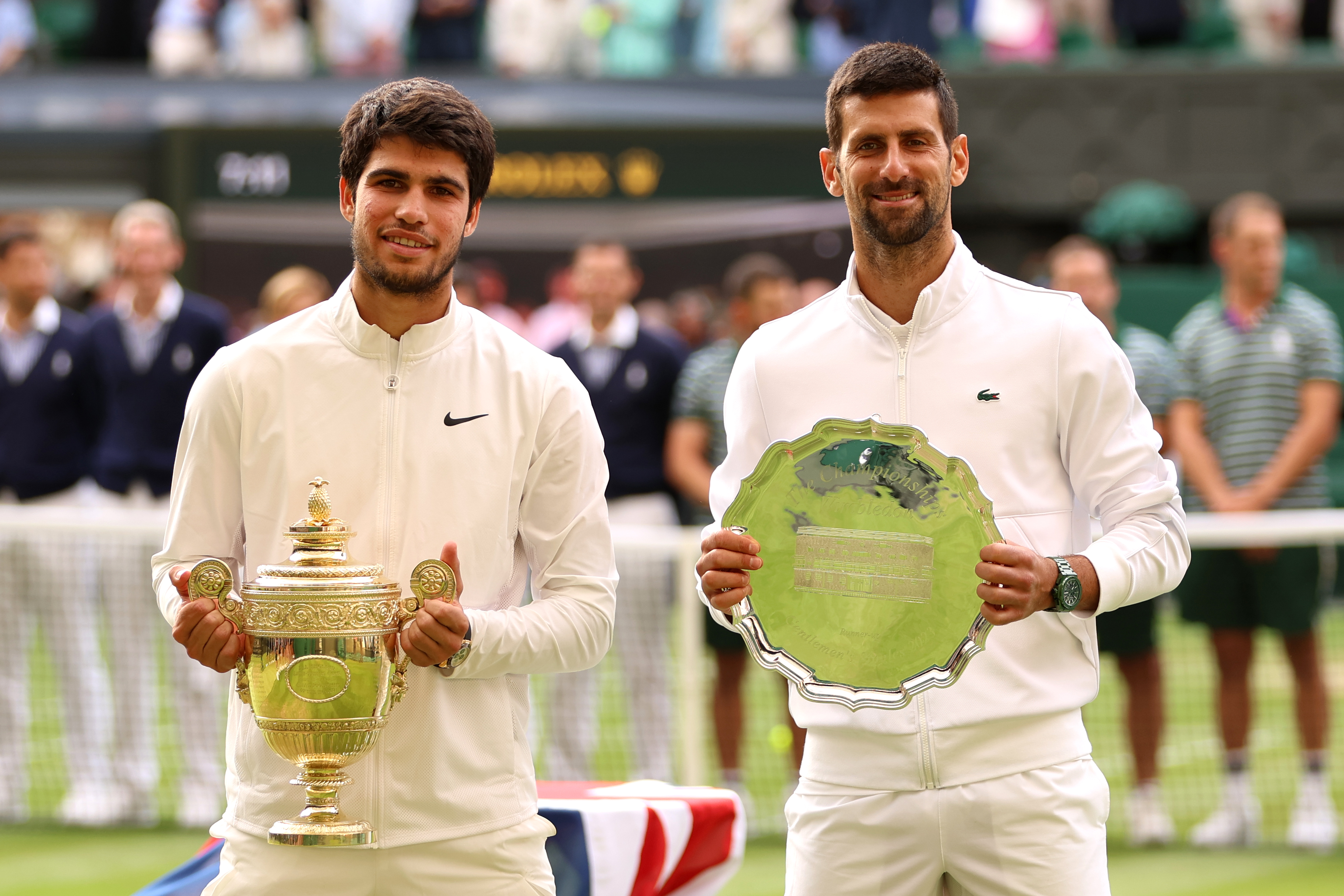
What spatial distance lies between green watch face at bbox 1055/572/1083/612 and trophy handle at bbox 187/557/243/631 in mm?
1257

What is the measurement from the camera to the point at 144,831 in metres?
6.21

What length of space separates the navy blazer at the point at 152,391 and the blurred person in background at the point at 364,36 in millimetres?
7799

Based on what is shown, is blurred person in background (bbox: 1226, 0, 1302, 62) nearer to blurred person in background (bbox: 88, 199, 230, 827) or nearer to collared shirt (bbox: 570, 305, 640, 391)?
collared shirt (bbox: 570, 305, 640, 391)

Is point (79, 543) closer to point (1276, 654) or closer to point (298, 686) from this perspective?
point (298, 686)

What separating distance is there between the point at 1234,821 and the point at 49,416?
489 centimetres

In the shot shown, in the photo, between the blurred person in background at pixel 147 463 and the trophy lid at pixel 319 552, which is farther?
the blurred person in background at pixel 147 463

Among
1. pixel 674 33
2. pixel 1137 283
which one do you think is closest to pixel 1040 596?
pixel 1137 283

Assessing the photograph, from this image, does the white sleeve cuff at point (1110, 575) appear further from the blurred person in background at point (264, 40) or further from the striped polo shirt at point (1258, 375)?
the blurred person in background at point (264, 40)

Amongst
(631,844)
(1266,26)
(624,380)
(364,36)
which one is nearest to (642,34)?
(364,36)

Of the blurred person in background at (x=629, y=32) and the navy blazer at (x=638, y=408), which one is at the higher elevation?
the blurred person in background at (x=629, y=32)

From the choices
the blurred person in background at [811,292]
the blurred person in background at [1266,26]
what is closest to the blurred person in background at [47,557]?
the blurred person in background at [811,292]

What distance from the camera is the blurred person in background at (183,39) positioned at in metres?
14.0

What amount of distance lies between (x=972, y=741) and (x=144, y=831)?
14.6 feet

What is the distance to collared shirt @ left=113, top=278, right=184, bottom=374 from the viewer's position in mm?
A: 6434
